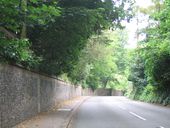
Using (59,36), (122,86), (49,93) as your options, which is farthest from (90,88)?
(59,36)

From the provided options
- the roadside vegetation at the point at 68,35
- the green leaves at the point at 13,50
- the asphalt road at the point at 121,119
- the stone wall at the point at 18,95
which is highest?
the roadside vegetation at the point at 68,35

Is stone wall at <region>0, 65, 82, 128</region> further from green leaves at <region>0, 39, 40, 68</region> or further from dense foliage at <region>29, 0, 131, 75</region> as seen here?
dense foliage at <region>29, 0, 131, 75</region>

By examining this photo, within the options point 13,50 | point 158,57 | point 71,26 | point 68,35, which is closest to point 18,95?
point 13,50

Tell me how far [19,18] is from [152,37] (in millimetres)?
29995

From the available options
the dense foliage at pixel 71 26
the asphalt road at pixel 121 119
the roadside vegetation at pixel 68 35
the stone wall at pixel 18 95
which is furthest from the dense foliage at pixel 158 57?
the stone wall at pixel 18 95

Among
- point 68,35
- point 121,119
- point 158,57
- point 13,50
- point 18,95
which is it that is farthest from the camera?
point 158,57

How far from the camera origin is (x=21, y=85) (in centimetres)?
1712

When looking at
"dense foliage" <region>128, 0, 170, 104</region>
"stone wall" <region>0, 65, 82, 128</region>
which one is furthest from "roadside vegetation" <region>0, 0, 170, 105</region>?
"stone wall" <region>0, 65, 82, 128</region>

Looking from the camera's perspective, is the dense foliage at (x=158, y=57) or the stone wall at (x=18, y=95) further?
the dense foliage at (x=158, y=57)

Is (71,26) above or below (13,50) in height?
above

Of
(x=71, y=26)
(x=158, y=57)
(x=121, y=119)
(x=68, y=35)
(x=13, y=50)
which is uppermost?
(x=158, y=57)

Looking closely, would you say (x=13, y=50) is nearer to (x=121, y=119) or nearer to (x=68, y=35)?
(x=68, y=35)

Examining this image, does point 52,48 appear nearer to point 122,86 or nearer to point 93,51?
point 93,51

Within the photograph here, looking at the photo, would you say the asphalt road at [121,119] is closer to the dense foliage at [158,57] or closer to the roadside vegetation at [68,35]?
the roadside vegetation at [68,35]
